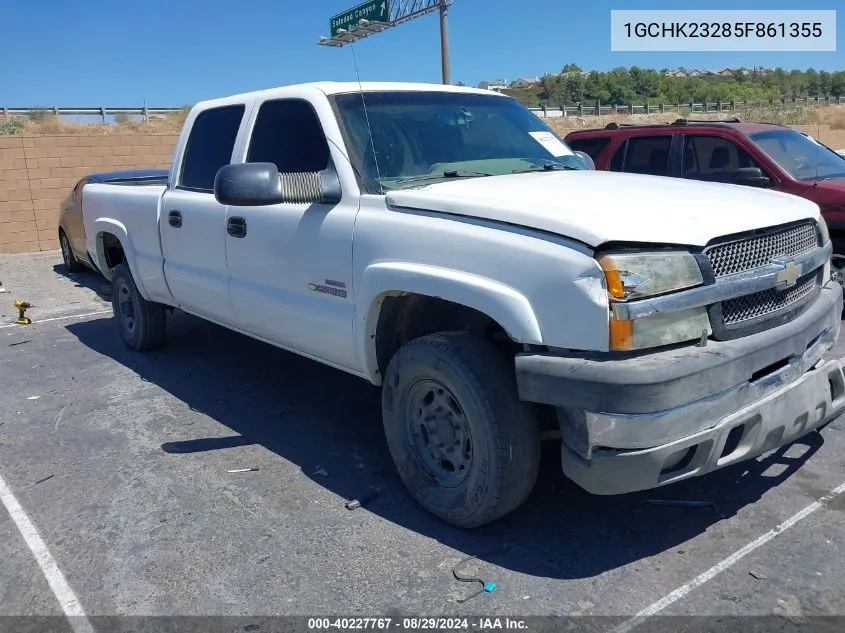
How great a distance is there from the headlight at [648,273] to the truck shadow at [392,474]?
3.84 feet

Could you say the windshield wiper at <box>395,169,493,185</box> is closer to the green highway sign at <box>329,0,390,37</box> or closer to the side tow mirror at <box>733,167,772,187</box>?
the side tow mirror at <box>733,167,772,187</box>

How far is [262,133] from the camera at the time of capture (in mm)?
4488

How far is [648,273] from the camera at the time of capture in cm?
268

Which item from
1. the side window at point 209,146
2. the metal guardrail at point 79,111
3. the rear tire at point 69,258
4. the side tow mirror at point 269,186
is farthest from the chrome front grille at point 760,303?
the metal guardrail at point 79,111

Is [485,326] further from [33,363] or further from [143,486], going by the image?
[33,363]

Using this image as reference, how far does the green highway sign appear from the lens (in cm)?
1578

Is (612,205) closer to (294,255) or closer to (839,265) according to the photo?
(294,255)

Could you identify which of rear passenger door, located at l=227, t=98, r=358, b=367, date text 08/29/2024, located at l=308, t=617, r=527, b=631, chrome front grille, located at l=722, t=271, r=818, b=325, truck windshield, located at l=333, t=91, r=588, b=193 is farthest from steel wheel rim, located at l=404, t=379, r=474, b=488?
chrome front grille, located at l=722, t=271, r=818, b=325

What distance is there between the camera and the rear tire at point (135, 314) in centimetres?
622

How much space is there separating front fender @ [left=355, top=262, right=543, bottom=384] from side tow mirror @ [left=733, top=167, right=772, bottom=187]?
16.0ft

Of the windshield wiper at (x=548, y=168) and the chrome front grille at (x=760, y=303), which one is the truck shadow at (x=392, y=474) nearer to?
the chrome front grille at (x=760, y=303)

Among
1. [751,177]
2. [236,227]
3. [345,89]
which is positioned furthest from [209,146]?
[751,177]

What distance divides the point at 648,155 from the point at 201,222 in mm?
5264

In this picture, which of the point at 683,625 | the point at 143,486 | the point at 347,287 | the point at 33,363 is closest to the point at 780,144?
the point at 347,287
